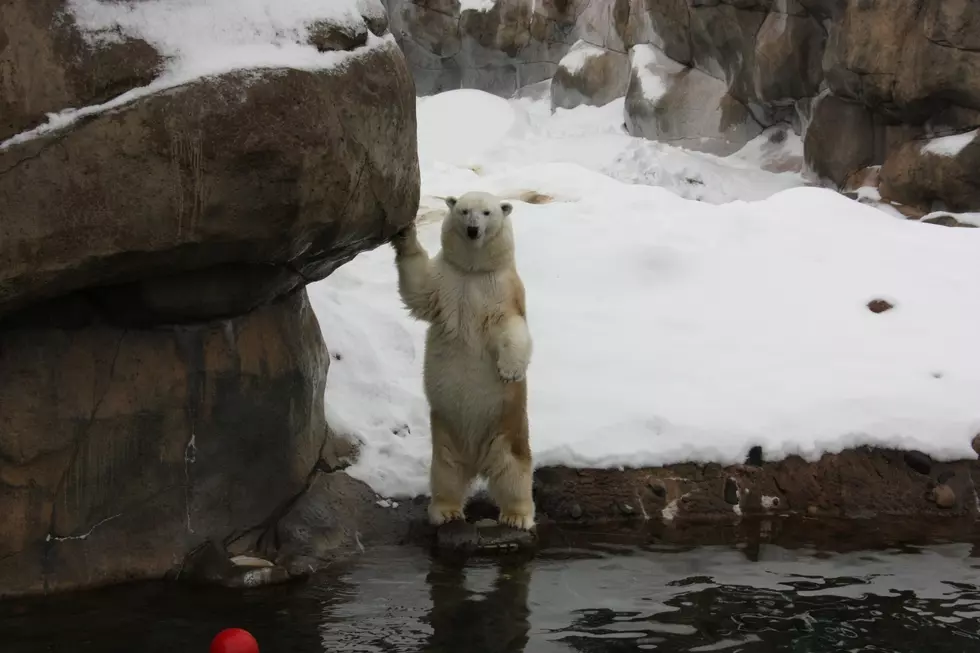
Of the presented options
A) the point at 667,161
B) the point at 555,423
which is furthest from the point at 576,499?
the point at 667,161

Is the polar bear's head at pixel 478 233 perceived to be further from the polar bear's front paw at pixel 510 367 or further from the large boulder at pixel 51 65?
the large boulder at pixel 51 65

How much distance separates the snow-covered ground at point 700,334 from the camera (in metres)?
6.29

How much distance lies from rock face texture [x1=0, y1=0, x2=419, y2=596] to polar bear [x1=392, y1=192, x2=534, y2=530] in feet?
1.58

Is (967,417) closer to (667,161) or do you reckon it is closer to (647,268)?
(647,268)

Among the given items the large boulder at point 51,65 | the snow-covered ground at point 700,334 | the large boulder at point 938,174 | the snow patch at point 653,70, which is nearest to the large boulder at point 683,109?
the snow patch at point 653,70

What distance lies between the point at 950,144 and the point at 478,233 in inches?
398

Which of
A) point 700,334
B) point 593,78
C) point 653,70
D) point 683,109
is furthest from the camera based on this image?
point 593,78

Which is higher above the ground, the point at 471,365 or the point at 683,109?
the point at 683,109

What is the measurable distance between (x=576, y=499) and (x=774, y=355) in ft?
7.03

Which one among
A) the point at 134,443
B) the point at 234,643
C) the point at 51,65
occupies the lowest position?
the point at 234,643

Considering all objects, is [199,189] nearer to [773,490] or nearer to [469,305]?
[469,305]

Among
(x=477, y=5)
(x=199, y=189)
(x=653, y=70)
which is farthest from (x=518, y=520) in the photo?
(x=477, y=5)

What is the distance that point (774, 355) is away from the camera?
7227 millimetres

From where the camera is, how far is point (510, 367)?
537cm
